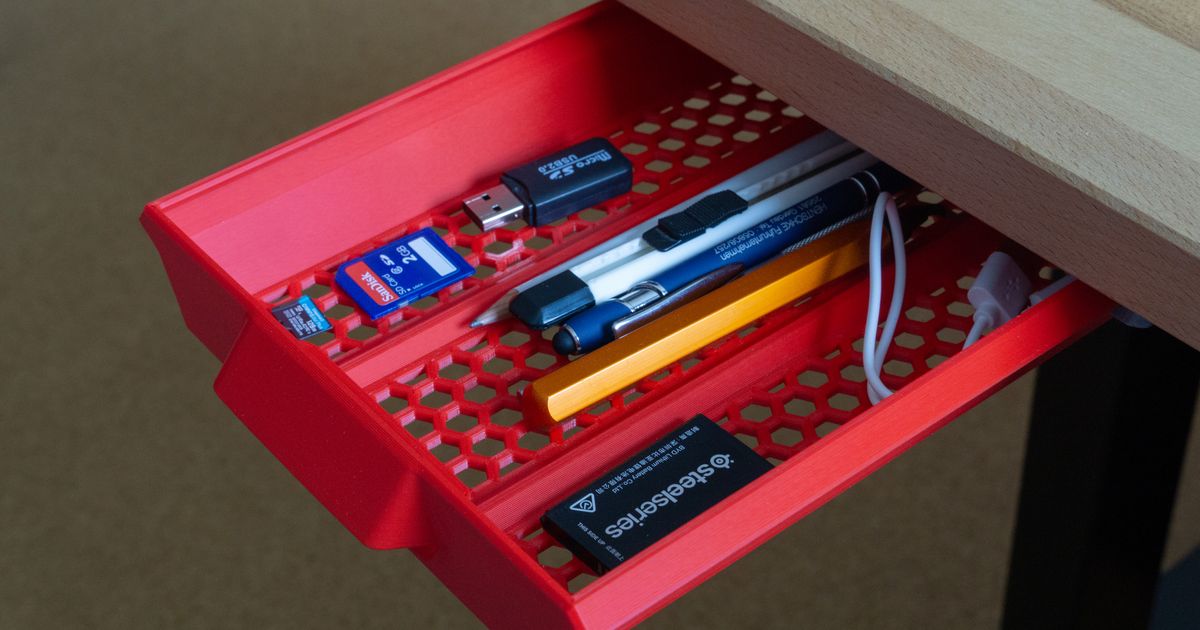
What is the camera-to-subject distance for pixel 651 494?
1.77ft

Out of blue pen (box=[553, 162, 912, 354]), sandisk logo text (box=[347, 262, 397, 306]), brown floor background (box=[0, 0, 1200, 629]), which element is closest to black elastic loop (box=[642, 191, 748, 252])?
blue pen (box=[553, 162, 912, 354])

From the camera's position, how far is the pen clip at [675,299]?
0.62 meters

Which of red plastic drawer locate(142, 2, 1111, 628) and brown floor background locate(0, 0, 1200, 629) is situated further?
brown floor background locate(0, 0, 1200, 629)

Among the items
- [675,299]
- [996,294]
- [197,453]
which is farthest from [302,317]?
[197,453]

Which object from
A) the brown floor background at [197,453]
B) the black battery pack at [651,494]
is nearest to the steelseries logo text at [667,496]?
the black battery pack at [651,494]

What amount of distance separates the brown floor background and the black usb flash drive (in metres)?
0.53

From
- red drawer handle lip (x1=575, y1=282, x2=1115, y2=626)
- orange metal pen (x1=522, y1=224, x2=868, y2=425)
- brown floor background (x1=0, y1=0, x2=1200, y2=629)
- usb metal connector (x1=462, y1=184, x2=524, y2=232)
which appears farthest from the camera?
brown floor background (x1=0, y1=0, x2=1200, y2=629)

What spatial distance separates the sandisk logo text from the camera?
2.10 feet

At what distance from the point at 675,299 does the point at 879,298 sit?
0.28 feet

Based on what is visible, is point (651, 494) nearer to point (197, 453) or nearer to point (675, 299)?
point (675, 299)

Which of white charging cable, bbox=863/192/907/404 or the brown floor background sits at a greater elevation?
white charging cable, bbox=863/192/907/404

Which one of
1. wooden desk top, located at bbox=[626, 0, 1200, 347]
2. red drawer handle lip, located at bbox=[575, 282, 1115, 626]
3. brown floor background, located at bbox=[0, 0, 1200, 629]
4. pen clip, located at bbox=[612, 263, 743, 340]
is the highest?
wooden desk top, located at bbox=[626, 0, 1200, 347]

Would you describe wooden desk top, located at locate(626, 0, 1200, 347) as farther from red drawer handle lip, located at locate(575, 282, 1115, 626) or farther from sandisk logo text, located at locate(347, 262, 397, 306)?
sandisk logo text, located at locate(347, 262, 397, 306)

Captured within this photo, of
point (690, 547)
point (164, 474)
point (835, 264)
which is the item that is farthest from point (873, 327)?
point (164, 474)
